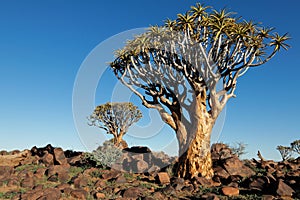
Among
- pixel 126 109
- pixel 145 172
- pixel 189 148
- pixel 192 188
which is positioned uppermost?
pixel 126 109

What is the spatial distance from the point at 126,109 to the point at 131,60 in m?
16.7

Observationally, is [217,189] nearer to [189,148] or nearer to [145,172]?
[189,148]

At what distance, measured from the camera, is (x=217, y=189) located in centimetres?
1152

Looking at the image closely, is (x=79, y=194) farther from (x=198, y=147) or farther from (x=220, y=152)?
(x=220, y=152)

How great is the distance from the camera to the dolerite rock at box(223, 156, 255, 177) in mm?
14008

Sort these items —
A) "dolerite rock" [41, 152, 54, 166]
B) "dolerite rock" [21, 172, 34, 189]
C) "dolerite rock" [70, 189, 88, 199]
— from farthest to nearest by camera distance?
"dolerite rock" [41, 152, 54, 166]
"dolerite rock" [21, 172, 34, 189]
"dolerite rock" [70, 189, 88, 199]

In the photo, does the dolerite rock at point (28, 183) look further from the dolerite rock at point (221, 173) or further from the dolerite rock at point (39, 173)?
the dolerite rock at point (221, 173)

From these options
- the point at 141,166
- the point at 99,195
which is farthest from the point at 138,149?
the point at 99,195

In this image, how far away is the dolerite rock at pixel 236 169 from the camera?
14.0 meters

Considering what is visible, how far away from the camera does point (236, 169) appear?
14172mm

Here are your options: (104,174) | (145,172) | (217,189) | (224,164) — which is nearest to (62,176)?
(104,174)

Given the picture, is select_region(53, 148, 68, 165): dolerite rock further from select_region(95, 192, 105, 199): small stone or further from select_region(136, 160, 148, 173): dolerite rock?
select_region(95, 192, 105, 199): small stone

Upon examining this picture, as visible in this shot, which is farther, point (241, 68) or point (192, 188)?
point (241, 68)

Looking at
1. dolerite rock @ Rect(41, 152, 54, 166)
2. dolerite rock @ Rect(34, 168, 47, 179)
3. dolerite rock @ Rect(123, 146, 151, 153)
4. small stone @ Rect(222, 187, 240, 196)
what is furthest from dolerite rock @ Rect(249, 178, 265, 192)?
dolerite rock @ Rect(41, 152, 54, 166)
